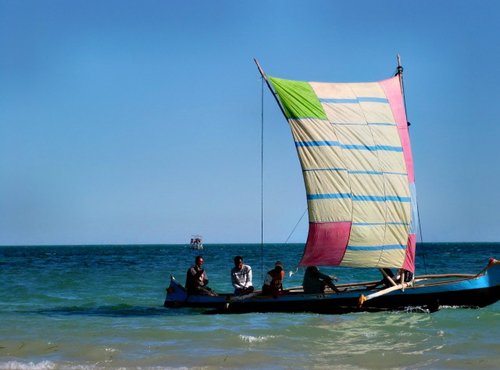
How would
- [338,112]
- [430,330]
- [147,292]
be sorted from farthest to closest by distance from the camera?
[147,292]
[338,112]
[430,330]

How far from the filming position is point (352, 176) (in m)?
15.4

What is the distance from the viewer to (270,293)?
50.6 feet

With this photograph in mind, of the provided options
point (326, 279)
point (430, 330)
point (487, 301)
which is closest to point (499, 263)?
point (487, 301)

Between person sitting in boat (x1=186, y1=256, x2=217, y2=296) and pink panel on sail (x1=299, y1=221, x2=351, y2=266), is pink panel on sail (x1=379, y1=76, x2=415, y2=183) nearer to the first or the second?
pink panel on sail (x1=299, y1=221, x2=351, y2=266)

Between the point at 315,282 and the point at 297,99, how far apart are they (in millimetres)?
4052

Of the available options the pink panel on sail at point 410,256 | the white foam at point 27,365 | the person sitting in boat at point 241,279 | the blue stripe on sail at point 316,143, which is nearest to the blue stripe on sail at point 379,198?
the pink panel on sail at point 410,256

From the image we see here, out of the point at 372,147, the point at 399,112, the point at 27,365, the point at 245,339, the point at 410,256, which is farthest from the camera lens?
the point at 399,112

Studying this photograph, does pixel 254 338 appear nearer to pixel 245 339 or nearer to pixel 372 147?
pixel 245 339

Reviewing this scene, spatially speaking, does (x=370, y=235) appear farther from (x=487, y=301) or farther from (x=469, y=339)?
(x=469, y=339)

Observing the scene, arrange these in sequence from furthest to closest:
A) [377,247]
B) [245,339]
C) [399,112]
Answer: [399,112] → [377,247] → [245,339]

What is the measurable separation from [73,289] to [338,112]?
46.9ft

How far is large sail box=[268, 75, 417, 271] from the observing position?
1530 cm

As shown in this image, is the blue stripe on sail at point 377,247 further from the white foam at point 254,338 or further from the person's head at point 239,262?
the white foam at point 254,338

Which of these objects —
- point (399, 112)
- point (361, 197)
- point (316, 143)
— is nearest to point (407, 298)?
point (361, 197)
